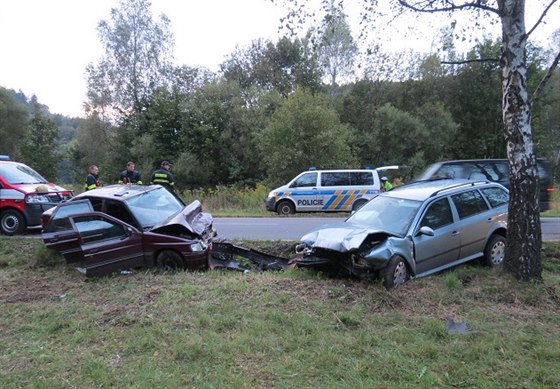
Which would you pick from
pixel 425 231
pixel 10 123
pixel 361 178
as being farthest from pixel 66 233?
pixel 10 123

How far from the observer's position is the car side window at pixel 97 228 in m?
7.37

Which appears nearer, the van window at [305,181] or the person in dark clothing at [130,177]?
the person in dark clothing at [130,177]

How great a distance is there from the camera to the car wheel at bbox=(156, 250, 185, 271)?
7418mm

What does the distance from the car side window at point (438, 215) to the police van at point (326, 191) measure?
30.7 feet

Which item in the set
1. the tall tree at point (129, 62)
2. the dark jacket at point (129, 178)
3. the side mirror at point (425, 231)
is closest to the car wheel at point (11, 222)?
the dark jacket at point (129, 178)

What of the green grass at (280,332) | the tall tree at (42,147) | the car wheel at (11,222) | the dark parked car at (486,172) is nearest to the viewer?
the green grass at (280,332)

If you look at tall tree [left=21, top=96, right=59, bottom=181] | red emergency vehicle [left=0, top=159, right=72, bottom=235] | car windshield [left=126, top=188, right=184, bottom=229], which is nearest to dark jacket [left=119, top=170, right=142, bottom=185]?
red emergency vehicle [left=0, top=159, right=72, bottom=235]

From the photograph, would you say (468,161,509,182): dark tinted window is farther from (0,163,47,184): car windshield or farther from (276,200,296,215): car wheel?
(0,163,47,184): car windshield

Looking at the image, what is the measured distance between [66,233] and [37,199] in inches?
151

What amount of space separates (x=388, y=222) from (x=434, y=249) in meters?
0.79

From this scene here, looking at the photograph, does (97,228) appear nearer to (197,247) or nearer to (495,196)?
(197,247)

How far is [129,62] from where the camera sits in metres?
37.8

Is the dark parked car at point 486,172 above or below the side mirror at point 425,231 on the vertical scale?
above

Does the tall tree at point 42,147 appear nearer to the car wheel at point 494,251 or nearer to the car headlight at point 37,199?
the car headlight at point 37,199
